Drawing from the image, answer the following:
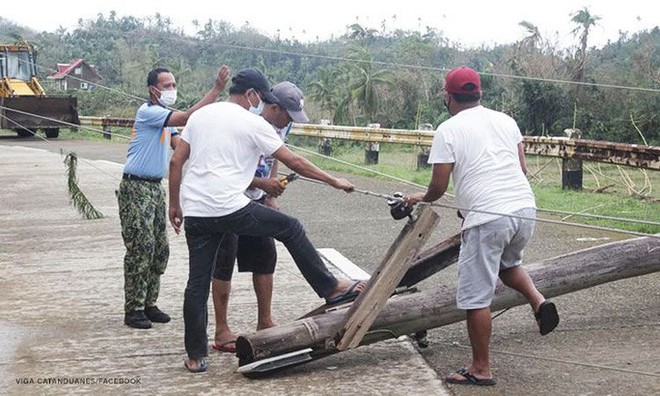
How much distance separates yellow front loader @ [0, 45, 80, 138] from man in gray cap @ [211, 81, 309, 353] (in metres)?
24.1

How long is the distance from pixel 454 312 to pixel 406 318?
33cm

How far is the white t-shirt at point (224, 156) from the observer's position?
5.56 meters

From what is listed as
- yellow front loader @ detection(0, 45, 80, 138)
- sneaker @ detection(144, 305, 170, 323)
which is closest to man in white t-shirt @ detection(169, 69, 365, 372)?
sneaker @ detection(144, 305, 170, 323)

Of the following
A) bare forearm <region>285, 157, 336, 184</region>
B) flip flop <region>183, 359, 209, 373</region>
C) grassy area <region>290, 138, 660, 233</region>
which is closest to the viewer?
bare forearm <region>285, 157, 336, 184</region>

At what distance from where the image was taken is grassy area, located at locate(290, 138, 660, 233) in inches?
459

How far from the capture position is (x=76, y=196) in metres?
11.8

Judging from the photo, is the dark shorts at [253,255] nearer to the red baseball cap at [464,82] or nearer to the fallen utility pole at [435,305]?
the fallen utility pole at [435,305]

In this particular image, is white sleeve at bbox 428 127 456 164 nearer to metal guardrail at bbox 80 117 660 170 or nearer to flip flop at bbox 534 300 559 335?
flip flop at bbox 534 300 559 335

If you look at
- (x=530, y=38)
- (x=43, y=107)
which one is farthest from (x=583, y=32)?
(x=43, y=107)

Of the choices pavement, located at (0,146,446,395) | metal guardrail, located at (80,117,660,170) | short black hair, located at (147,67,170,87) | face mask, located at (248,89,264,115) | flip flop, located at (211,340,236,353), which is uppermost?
short black hair, located at (147,67,170,87)

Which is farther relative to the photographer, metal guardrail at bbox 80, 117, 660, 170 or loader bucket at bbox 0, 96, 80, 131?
loader bucket at bbox 0, 96, 80, 131

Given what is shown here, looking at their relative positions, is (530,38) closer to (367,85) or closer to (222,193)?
(367,85)

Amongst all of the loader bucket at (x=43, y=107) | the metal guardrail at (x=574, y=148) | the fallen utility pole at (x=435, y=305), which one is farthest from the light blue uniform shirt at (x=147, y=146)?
the loader bucket at (x=43, y=107)

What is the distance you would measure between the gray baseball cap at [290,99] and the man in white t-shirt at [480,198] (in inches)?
41.8
